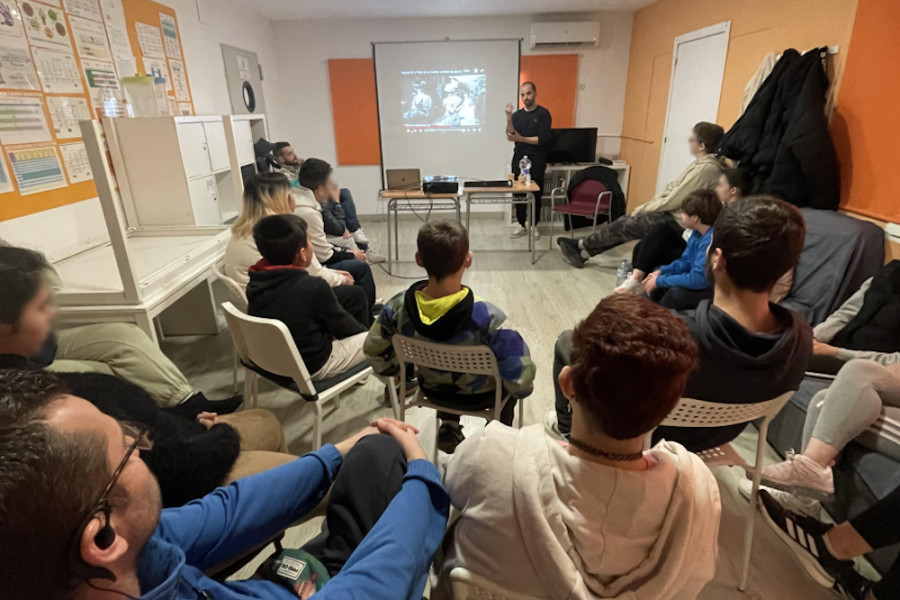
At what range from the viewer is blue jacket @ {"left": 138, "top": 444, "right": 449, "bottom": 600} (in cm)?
69

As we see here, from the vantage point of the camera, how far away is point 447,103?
619 cm

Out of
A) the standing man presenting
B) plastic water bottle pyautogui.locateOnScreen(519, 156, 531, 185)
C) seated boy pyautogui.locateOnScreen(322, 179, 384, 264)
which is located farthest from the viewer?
the standing man presenting

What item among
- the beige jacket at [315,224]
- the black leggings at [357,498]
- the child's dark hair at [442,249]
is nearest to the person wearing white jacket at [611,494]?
the black leggings at [357,498]

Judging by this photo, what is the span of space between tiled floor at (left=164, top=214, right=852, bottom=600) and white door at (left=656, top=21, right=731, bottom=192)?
1091 mm

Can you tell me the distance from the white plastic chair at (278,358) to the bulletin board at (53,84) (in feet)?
4.48

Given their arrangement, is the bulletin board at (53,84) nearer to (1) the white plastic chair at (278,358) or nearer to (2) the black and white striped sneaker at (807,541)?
(1) the white plastic chair at (278,358)

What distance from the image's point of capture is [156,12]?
3438 millimetres

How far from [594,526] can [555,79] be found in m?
6.33

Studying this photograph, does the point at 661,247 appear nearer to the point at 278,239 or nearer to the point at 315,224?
the point at 315,224

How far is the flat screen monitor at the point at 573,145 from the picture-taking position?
5758 mm

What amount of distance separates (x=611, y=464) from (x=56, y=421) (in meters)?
0.76

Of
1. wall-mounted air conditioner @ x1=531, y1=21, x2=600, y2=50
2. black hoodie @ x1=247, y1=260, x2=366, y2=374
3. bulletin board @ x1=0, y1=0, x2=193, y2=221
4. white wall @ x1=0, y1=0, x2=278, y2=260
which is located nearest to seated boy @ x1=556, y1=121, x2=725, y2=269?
wall-mounted air conditioner @ x1=531, y1=21, x2=600, y2=50

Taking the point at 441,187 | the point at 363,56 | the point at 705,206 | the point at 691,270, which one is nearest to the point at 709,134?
the point at 705,206

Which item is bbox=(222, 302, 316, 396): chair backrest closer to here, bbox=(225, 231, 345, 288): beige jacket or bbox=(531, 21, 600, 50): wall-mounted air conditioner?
bbox=(225, 231, 345, 288): beige jacket
